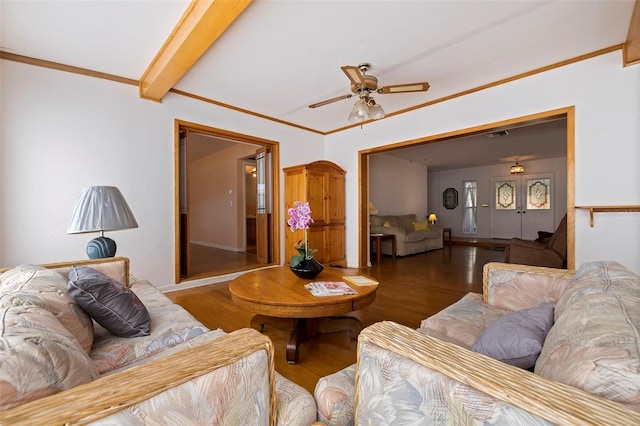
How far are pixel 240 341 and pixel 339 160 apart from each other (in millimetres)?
4628

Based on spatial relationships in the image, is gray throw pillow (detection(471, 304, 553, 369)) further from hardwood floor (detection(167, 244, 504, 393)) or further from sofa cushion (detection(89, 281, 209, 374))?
sofa cushion (detection(89, 281, 209, 374))

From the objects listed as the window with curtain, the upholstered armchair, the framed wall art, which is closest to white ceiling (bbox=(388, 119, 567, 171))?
the window with curtain

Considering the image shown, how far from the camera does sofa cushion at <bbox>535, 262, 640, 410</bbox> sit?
0.50 m

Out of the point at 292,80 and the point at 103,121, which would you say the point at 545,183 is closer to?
the point at 292,80

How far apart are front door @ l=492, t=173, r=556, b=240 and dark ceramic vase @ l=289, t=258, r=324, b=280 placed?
920 cm

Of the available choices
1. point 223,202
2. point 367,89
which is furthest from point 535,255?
point 223,202

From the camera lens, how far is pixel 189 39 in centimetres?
219

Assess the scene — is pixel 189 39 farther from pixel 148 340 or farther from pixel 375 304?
pixel 375 304

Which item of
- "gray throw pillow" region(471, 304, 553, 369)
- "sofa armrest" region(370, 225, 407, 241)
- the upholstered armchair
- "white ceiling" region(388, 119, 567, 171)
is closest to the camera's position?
"gray throw pillow" region(471, 304, 553, 369)

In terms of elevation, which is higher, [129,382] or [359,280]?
[129,382]

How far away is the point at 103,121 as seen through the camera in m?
3.02

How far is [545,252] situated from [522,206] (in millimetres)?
6955

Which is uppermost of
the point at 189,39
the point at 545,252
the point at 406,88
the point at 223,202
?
the point at 189,39

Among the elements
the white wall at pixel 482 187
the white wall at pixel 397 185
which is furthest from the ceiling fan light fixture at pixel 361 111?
the white wall at pixel 482 187
